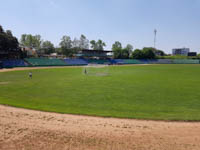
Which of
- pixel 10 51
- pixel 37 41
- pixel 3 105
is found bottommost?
pixel 3 105

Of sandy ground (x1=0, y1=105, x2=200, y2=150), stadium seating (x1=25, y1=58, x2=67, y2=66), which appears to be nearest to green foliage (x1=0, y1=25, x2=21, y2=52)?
stadium seating (x1=25, y1=58, x2=67, y2=66)

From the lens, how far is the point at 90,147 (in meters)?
4.98

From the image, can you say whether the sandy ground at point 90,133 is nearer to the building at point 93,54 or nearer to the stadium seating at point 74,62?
the stadium seating at point 74,62

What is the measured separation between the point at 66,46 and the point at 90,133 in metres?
89.6

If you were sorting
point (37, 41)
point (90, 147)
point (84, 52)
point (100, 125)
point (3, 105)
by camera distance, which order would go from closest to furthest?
point (90, 147)
point (100, 125)
point (3, 105)
point (84, 52)
point (37, 41)

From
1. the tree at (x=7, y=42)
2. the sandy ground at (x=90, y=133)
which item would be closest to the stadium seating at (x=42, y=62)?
the tree at (x=7, y=42)

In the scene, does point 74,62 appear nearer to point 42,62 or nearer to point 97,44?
point 42,62

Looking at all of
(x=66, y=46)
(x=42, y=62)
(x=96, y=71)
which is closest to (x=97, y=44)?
A: (x=66, y=46)

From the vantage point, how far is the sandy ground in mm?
5082

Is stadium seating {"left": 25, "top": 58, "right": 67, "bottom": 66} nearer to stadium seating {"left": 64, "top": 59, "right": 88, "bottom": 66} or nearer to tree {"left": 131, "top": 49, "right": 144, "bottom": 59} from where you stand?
stadium seating {"left": 64, "top": 59, "right": 88, "bottom": 66}

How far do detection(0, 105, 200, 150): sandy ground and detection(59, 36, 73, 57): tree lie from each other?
85943mm

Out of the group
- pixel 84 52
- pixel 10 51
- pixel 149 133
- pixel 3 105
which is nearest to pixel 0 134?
pixel 3 105

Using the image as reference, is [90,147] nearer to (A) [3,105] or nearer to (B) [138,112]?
(B) [138,112]

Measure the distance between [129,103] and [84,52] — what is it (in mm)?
76222
